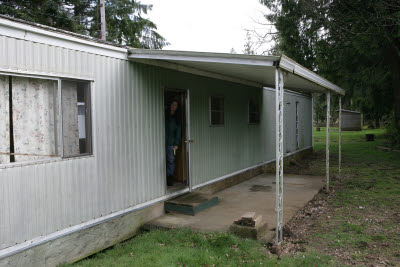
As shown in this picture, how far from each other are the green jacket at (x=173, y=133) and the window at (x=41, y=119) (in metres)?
2.01

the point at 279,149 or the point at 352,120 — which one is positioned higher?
the point at 352,120

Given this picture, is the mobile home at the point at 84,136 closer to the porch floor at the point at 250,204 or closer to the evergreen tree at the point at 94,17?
the porch floor at the point at 250,204

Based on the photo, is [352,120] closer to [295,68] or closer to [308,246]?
[295,68]

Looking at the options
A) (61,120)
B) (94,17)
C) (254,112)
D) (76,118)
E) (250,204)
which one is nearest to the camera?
(61,120)

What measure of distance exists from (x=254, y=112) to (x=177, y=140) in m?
4.17

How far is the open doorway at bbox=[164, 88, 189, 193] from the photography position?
625 centimetres

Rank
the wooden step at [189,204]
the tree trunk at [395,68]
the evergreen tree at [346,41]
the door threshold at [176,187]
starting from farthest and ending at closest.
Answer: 1. the tree trunk at [395,68]
2. the evergreen tree at [346,41]
3. the door threshold at [176,187]
4. the wooden step at [189,204]

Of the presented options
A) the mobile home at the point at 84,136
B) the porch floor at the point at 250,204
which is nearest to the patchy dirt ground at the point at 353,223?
the porch floor at the point at 250,204

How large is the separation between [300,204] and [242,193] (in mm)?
1442

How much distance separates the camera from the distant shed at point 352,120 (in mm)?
30203

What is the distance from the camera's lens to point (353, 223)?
5.56m

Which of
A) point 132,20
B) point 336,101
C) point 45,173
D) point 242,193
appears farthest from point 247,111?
point 132,20

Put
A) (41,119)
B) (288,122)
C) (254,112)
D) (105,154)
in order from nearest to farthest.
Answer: (41,119)
(105,154)
(254,112)
(288,122)

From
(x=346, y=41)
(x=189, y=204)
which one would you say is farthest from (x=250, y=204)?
(x=346, y=41)
